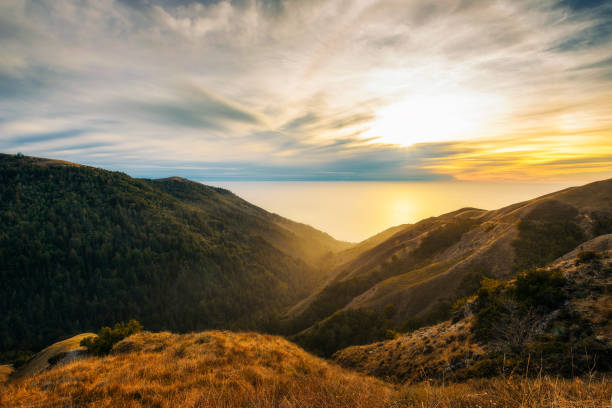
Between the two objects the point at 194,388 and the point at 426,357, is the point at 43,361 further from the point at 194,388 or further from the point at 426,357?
the point at 426,357

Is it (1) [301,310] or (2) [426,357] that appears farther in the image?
(1) [301,310]

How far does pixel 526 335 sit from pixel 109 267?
17383 cm

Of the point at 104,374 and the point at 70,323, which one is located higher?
the point at 104,374

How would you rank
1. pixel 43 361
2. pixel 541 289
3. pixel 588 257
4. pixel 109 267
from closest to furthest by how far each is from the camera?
pixel 541 289, pixel 588 257, pixel 43 361, pixel 109 267

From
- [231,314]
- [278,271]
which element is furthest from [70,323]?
[278,271]

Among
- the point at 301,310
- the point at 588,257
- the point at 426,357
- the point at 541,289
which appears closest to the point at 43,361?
the point at 426,357

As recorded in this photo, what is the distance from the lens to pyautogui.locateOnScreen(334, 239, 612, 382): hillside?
9820 millimetres

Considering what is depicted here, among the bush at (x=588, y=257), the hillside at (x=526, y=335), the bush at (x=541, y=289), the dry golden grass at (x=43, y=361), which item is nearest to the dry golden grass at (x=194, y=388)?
Answer: the hillside at (x=526, y=335)

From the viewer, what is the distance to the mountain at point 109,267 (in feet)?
361

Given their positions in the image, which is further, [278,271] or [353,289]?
[278,271]

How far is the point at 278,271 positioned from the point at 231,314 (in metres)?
46.7

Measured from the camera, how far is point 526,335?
43.0 feet

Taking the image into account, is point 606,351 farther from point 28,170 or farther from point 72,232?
point 28,170

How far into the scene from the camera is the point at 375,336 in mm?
36094
